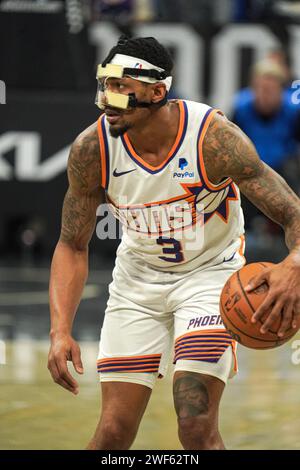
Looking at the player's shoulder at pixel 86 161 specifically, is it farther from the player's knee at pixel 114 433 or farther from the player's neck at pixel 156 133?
the player's knee at pixel 114 433

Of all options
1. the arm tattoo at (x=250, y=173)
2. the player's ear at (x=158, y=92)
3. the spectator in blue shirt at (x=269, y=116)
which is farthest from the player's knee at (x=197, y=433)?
the spectator in blue shirt at (x=269, y=116)

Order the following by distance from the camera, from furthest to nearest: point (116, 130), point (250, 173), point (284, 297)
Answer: point (116, 130) < point (250, 173) < point (284, 297)

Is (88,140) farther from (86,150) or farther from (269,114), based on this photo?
(269,114)

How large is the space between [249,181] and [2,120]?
30.4 feet

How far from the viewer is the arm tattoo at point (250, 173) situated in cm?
528

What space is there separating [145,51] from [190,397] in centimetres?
174

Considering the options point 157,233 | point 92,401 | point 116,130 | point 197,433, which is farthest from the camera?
point 92,401

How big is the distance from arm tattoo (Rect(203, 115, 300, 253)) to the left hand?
31cm

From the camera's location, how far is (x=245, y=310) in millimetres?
5098


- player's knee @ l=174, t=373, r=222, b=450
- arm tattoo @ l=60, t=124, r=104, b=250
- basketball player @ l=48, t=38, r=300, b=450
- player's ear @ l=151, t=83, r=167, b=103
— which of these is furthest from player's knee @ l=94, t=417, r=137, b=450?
player's ear @ l=151, t=83, r=167, b=103

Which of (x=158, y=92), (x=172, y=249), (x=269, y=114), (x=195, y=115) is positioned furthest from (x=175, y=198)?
(x=269, y=114)

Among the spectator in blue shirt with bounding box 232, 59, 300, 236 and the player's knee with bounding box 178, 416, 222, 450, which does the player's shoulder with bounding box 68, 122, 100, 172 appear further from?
the spectator in blue shirt with bounding box 232, 59, 300, 236
